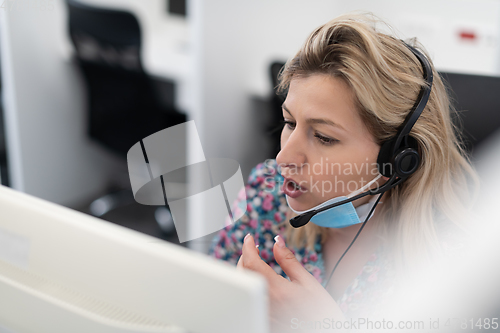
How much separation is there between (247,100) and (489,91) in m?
1.07

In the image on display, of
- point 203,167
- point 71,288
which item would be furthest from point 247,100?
point 71,288

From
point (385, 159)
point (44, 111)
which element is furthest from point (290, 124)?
point (44, 111)

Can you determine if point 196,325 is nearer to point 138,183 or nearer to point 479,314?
point 138,183

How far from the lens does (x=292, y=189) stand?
82cm

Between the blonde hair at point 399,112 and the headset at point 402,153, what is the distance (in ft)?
0.04

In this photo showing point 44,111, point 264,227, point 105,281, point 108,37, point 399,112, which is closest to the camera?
point 105,281

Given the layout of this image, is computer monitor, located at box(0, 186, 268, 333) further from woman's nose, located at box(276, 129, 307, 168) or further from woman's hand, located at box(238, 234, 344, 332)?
woman's nose, located at box(276, 129, 307, 168)

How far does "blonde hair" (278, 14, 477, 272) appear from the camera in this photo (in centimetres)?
71

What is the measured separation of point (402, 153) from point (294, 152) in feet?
0.66

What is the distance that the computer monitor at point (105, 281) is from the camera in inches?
13.6

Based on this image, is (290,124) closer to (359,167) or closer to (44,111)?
(359,167)

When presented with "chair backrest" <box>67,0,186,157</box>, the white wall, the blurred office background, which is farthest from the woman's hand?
the white wall

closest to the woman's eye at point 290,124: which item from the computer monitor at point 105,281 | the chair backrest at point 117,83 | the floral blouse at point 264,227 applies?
the floral blouse at point 264,227

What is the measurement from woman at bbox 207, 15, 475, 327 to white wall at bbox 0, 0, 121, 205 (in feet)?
4.46
